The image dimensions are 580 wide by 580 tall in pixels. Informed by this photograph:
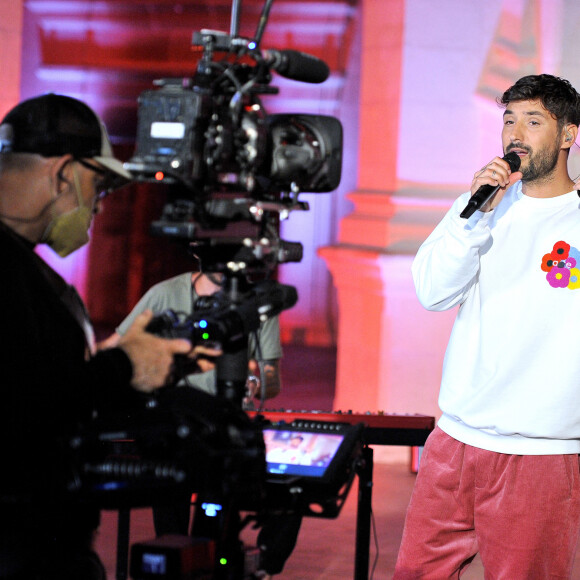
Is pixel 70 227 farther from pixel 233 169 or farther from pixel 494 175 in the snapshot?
pixel 494 175

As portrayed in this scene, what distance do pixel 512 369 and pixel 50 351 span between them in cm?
108

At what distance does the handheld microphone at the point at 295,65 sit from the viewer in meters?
1.62

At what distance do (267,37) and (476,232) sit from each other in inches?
145

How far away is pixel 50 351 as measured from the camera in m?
1.42

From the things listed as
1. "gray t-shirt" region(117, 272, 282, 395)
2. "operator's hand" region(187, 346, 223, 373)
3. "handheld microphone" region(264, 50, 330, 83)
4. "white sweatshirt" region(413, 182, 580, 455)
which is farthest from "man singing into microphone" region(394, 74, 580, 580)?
"gray t-shirt" region(117, 272, 282, 395)

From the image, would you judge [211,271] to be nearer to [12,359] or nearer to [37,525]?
[12,359]

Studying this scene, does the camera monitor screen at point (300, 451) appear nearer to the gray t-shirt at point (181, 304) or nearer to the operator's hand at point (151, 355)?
the operator's hand at point (151, 355)

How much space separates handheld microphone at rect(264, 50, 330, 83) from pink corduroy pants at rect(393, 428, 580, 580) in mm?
961

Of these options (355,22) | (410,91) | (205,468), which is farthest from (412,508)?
(355,22)

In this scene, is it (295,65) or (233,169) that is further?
(295,65)

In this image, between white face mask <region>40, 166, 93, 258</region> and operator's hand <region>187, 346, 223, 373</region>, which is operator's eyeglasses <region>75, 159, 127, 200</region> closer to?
white face mask <region>40, 166, 93, 258</region>

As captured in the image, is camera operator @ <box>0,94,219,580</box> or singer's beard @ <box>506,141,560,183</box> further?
singer's beard @ <box>506,141,560,183</box>

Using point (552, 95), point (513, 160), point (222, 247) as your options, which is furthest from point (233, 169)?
point (552, 95)

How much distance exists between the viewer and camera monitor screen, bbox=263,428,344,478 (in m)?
1.55
